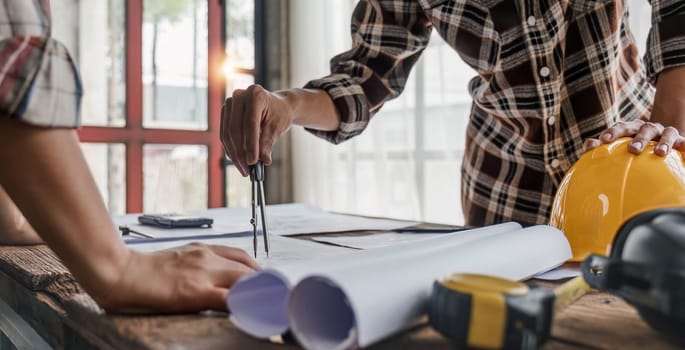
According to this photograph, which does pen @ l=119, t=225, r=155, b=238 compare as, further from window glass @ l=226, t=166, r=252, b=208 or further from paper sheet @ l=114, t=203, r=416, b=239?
window glass @ l=226, t=166, r=252, b=208

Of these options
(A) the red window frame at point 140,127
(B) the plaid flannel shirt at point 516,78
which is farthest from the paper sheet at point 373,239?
(A) the red window frame at point 140,127

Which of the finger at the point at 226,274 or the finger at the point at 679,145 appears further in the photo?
the finger at the point at 679,145

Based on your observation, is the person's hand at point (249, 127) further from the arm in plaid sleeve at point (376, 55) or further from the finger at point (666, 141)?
the finger at point (666, 141)

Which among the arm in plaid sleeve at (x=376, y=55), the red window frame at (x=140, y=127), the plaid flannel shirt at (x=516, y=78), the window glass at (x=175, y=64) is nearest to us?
the plaid flannel shirt at (x=516, y=78)

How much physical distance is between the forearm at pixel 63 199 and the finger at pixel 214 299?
8 cm

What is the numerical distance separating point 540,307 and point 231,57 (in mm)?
3528

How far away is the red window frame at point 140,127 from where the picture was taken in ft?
11.0

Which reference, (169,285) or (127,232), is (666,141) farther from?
(127,232)

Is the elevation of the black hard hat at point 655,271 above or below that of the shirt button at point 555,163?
below

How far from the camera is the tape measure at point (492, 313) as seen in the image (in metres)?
0.37

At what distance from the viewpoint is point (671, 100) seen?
0.96 meters

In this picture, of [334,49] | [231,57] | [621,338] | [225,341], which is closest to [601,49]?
[621,338]

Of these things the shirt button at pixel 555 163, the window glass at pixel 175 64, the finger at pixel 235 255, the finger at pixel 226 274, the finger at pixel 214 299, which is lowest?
the finger at pixel 214 299

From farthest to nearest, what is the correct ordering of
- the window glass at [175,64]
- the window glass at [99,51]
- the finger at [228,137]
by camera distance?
1. the window glass at [175,64]
2. the window glass at [99,51]
3. the finger at [228,137]
